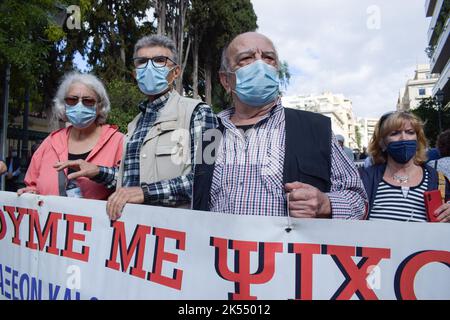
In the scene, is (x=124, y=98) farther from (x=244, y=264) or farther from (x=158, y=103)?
(x=244, y=264)

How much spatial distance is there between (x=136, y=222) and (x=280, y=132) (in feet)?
2.47

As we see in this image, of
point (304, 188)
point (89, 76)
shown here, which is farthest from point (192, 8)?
point (304, 188)

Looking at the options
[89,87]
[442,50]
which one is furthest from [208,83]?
[89,87]

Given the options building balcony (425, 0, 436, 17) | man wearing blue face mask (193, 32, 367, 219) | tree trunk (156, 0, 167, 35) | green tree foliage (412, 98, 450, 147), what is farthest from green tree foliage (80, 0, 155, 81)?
building balcony (425, 0, 436, 17)

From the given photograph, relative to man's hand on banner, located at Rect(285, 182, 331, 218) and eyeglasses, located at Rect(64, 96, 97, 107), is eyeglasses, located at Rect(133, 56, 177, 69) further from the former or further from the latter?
man's hand on banner, located at Rect(285, 182, 331, 218)

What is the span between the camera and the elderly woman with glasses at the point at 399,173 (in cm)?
233

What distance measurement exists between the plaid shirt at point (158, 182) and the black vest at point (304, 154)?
0.16 m

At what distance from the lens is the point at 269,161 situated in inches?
68.1

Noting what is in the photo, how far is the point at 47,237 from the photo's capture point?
2.25 meters

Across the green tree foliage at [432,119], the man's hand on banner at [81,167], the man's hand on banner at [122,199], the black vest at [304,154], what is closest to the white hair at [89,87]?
the man's hand on banner at [81,167]

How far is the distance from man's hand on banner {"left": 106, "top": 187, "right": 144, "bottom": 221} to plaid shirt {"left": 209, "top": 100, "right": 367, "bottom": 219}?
1.10 ft

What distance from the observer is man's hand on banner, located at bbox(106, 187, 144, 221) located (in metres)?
1.90

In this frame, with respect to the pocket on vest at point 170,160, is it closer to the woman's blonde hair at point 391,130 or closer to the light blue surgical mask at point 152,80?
the light blue surgical mask at point 152,80
